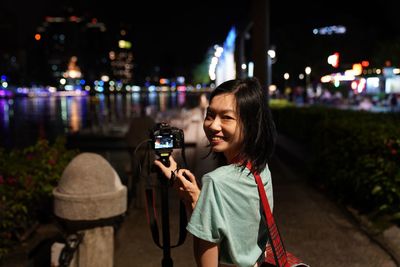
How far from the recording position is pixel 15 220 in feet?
18.2

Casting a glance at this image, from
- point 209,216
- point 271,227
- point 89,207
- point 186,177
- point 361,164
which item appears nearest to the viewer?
point 209,216

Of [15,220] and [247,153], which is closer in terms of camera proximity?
[247,153]

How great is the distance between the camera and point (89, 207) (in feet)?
13.7

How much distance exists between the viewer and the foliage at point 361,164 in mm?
5781

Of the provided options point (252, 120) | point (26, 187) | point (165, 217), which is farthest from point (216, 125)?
point (26, 187)

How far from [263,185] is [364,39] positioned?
41.8 meters

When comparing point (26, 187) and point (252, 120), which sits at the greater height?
point (252, 120)

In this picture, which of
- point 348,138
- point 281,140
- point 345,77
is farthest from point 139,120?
point 345,77

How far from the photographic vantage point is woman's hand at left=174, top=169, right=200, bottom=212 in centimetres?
210

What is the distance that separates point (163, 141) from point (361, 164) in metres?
4.61

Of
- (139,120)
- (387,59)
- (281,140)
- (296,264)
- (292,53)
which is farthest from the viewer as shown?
(292,53)

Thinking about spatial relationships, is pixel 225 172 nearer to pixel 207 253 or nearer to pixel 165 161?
pixel 207 253

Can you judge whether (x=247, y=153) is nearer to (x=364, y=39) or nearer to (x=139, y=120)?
(x=139, y=120)

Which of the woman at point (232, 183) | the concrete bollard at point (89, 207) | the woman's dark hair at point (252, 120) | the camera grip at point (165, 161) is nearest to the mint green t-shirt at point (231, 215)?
the woman at point (232, 183)
